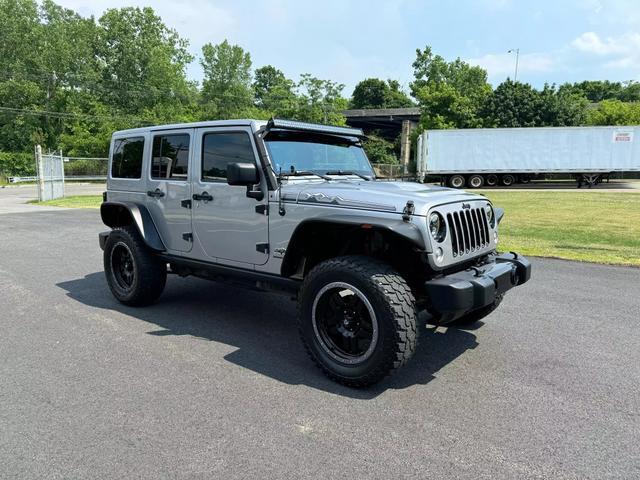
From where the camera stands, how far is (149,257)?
208 inches

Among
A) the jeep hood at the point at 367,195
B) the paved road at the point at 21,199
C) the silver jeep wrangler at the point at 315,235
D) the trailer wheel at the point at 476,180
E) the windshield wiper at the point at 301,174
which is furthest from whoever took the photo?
the trailer wheel at the point at 476,180

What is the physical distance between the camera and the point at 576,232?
1084 cm

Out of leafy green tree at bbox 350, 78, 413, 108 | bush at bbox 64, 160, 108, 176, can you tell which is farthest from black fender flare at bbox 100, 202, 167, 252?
leafy green tree at bbox 350, 78, 413, 108

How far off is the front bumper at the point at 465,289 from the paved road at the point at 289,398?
63 cm

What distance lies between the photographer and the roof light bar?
4254 millimetres

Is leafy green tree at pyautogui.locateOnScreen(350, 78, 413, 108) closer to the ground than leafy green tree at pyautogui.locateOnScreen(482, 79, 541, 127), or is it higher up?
higher up

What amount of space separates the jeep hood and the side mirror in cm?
31

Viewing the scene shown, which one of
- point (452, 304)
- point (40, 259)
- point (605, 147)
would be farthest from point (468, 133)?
point (452, 304)

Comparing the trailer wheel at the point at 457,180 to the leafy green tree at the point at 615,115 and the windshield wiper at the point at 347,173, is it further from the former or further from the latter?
the windshield wiper at the point at 347,173

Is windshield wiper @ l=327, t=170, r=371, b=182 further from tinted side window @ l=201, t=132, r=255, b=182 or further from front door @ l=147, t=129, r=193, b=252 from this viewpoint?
front door @ l=147, t=129, r=193, b=252

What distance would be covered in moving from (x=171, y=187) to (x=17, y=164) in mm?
51159

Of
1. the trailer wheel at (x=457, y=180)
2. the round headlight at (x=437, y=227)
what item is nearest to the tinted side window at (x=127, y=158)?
the round headlight at (x=437, y=227)

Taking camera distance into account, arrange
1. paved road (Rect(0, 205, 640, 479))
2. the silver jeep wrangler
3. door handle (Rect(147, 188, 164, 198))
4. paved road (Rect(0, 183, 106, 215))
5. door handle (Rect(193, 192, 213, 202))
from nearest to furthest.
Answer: paved road (Rect(0, 205, 640, 479))
the silver jeep wrangler
door handle (Rect(193, 192, 213, 202))
door handle (Rect(147, 188, 164, 198))
paved road (Rect(0, 183, 106, 215))

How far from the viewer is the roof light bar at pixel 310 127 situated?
14.0 feet
